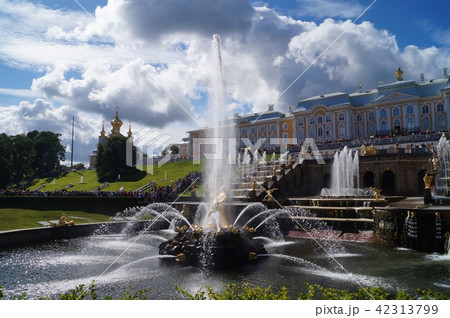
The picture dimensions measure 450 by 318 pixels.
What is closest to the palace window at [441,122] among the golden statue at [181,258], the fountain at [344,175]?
the fountain at [344,175]

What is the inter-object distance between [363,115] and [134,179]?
43.3m

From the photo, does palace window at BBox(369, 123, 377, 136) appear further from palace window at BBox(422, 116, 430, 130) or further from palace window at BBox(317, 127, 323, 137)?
palace window at BBox(317, 127, 323, 137)

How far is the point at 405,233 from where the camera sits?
52.8 ft

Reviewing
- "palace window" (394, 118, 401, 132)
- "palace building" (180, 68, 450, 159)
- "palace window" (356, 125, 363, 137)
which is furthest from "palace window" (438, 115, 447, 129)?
"palace window" (356, 125, 363, 137)

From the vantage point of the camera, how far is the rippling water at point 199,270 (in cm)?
967

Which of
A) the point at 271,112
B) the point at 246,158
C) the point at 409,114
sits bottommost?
the point at 246,158

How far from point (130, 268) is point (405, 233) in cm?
1249

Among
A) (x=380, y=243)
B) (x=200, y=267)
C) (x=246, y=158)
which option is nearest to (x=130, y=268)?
Result: (x=200, y=267)

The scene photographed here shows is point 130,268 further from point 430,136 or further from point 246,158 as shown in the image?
point 430,136

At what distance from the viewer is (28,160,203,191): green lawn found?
4867 cm

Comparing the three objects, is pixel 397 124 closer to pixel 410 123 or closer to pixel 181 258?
pixel 410 123

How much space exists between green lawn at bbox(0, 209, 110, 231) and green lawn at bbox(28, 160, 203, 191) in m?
19.1

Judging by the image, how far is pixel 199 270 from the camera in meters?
11.6
